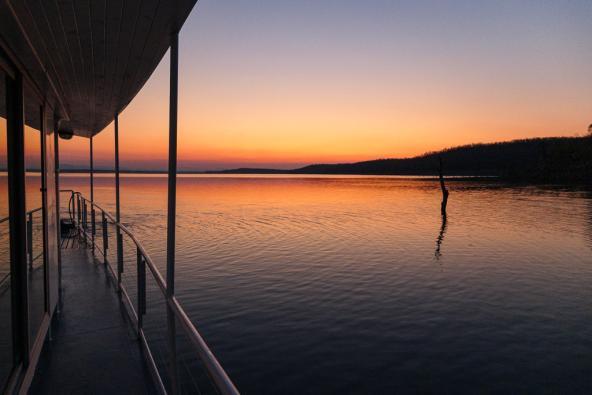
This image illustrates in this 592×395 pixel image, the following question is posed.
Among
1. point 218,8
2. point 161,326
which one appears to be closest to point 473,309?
point 161,326

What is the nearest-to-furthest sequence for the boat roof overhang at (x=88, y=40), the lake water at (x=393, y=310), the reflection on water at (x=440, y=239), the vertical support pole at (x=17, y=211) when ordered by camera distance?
the boat roof overhang at (x=88, y=40)
the vertical support pole at (x=17, y=211)
the lake water at (x=393, y=310)
the reflection on water at (x=440, y=239)

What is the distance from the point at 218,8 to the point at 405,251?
12713 mm

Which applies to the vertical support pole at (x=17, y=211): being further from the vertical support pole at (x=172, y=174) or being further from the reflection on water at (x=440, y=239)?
the reflection on water at (x=440, y=239)

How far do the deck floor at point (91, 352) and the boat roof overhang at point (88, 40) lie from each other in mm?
2190

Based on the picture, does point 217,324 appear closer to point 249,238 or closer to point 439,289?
point 439,289

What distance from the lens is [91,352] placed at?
11.2 ft

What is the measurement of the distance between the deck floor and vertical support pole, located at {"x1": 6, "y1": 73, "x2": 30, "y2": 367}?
1.10 ft

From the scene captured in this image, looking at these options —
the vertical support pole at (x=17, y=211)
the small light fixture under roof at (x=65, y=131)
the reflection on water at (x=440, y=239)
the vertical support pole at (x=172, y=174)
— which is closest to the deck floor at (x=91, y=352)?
the vertical support pole at (x=17, y=211)

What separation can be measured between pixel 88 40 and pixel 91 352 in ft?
8.10

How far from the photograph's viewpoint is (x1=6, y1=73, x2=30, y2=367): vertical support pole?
8.57ft

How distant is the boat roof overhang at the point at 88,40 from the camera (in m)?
2.16

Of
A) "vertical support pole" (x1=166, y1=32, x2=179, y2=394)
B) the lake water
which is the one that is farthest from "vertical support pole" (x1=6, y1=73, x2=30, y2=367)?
the lake water

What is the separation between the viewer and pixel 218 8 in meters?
4.18

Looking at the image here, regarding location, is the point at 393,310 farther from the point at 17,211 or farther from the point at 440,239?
the point at 440,239
